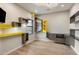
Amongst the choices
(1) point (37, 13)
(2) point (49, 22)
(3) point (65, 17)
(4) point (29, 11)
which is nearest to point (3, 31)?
(4) point (29, 11)

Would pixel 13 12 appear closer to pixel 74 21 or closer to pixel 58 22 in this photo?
pixel 58 22

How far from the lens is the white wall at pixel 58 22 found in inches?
108

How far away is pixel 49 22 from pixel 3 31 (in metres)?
1.51

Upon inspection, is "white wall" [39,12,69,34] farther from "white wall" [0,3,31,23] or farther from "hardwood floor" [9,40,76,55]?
"white wall" [0,3,31,23]

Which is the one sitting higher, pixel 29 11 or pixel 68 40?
pixel 29 11

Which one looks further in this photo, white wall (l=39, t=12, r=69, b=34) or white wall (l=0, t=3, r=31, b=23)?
white wall (l=0, t=3, r=31, b=23)

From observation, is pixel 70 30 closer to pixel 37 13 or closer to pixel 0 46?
pixel 37 13

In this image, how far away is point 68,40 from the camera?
3.22m

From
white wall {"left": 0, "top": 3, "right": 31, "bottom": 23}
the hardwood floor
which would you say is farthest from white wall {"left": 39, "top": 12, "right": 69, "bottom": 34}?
white wall {"left": 0, "top": 3, "right": 31, "bottom": 23}

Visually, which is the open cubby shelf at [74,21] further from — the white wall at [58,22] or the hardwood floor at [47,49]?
the hardwood floor at [47,49]

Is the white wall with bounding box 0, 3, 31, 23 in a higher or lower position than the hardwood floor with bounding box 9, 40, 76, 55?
higher

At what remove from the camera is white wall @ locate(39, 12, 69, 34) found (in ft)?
8.97

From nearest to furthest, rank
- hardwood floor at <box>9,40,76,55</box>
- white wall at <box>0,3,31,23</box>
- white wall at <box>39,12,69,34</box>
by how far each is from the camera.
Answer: white wall at <box>39,12,69,34</box>
white wall at <box>0,3,31,23</box>
hardwood floor at <box>9,40,76,55</box>

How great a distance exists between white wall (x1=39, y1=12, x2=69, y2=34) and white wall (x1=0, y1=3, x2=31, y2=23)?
755 millimetres
